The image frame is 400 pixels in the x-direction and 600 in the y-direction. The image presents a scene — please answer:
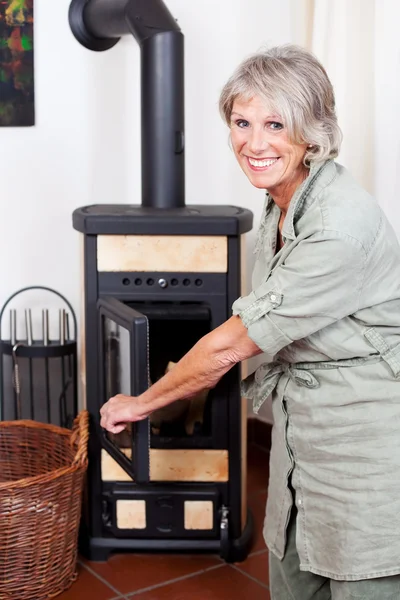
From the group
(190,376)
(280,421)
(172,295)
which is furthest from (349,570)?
(172,295)

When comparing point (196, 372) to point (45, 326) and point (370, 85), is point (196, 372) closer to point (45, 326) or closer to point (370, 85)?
point (370, 85)

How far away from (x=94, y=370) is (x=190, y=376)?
765 millimetres

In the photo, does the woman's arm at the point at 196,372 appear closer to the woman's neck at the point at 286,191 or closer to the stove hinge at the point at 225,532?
the woman's neck at the point at 286,191

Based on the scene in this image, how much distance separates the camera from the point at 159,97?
2461 millimetres

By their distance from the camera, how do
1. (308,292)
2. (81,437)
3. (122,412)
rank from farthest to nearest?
(81,437) → (122,412) → (308,292)

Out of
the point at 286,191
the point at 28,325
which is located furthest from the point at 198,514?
the point at 286,191

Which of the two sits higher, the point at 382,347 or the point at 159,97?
the point at 159,97

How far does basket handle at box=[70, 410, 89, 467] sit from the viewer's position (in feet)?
7.28

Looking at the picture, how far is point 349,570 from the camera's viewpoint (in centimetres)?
152

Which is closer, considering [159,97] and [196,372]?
[196,372]

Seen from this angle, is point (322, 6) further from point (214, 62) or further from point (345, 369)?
point (345, 369)

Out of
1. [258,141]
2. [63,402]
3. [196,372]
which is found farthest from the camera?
[63,402]

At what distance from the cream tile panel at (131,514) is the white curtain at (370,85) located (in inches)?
41.2

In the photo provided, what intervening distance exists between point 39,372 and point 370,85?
4.49 feet
